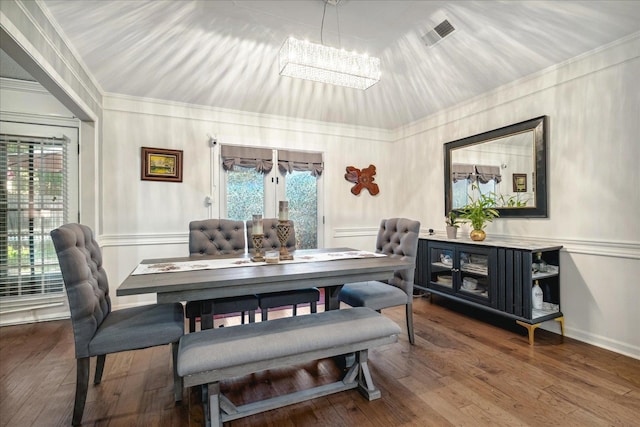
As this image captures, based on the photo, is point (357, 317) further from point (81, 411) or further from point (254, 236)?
point (81, 411)

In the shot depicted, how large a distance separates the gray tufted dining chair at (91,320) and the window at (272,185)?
6.89 ft

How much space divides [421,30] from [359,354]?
2772 mm

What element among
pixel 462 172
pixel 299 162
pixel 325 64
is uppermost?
pixel 325 64

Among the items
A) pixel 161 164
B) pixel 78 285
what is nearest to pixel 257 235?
pixel 78 285

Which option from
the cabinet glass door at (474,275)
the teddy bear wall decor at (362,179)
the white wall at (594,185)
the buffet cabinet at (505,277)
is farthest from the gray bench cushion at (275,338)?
the teddy bear wall decor at (362,179)

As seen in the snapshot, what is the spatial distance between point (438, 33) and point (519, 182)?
1683mm

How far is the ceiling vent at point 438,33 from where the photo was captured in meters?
2.69

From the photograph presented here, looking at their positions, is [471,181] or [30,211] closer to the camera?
[30,211]

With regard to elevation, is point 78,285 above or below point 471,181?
below

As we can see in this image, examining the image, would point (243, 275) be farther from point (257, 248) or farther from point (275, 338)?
point (257, 248)

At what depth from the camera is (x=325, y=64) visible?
226cm

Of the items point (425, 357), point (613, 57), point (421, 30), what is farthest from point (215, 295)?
point (613, 57)

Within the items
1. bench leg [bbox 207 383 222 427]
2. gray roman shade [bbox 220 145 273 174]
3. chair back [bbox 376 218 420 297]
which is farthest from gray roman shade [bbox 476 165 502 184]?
bench leg [bbox 207 383 222 427]

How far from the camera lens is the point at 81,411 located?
1.64m
